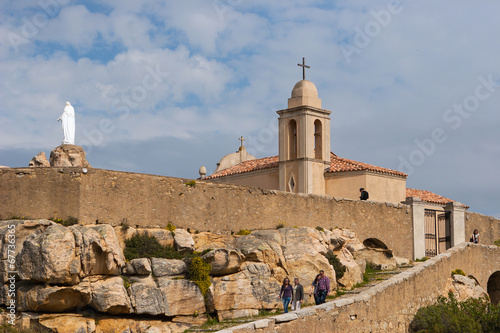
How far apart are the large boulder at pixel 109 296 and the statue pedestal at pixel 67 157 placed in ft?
14.3

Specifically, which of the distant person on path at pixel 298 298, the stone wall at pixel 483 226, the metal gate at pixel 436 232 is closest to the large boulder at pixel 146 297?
the distant person on path at pixel 298 298

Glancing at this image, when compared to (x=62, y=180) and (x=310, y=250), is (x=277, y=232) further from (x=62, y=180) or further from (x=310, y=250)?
(x=62, y=180)

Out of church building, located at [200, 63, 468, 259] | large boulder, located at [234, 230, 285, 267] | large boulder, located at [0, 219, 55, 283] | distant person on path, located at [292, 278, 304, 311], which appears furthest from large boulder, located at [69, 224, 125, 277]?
church building, located at [200, 63, 468, 259]

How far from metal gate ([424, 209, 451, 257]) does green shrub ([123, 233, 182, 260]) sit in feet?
43.7

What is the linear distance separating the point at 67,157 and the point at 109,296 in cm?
528

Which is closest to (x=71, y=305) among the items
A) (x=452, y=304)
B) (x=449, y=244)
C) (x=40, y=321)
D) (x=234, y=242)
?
(x=40, y=321)

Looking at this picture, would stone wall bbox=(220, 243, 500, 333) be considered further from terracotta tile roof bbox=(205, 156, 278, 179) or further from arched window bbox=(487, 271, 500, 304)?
terracotta tile roof bbox=(205, 156, 278, 179)

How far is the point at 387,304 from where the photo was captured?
2056 centimetres

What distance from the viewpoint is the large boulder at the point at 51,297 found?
61.3ft

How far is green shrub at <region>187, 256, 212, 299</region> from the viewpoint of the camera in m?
20.6

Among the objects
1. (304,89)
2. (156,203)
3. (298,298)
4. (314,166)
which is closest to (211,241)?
(156,203)

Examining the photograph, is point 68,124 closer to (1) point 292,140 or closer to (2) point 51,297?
(2) point 51,297

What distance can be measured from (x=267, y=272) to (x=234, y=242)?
1645mm

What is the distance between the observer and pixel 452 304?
23.4 meters
